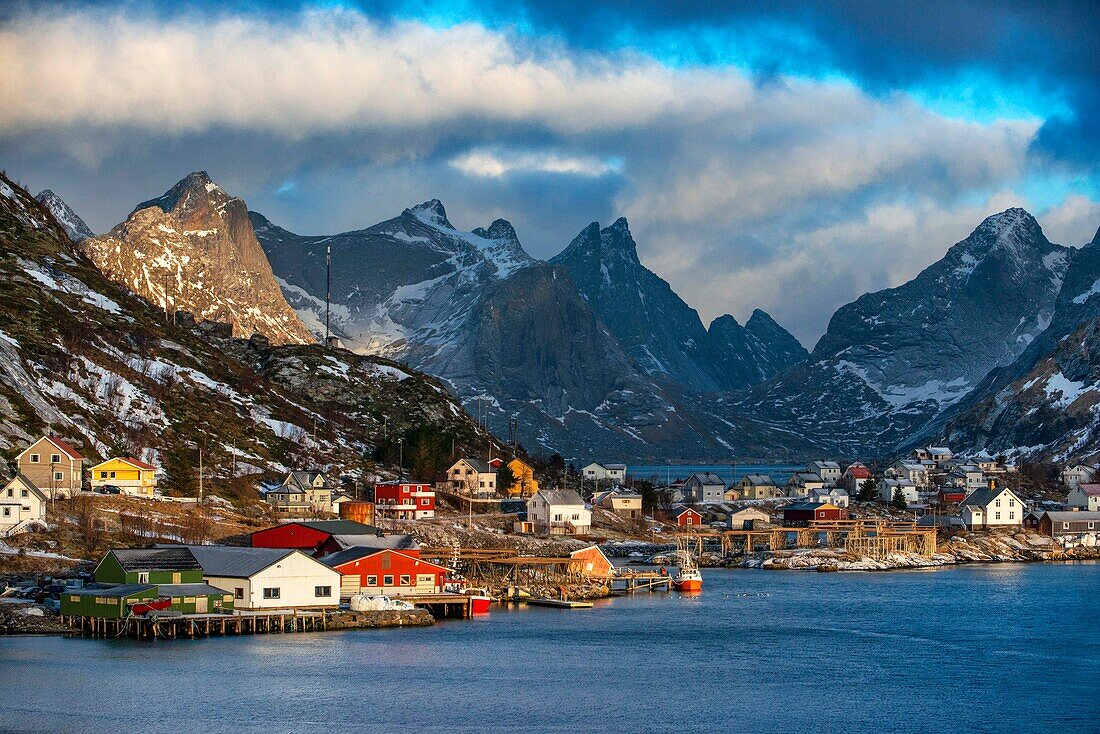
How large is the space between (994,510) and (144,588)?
100316 mm

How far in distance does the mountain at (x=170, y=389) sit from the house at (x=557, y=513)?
54.8ft

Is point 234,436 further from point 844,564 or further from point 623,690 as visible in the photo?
point 623,690

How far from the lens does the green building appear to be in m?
75.7

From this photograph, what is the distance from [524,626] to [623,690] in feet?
67.4

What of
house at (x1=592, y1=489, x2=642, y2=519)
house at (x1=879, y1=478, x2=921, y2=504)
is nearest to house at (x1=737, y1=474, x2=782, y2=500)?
house at (x1=879, y1=478, x2=921, y2=504)

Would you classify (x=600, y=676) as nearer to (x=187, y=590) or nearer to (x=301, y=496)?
(x=187, y=590)

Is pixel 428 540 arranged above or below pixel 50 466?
below

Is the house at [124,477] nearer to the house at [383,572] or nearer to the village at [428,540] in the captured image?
the village at [428,540]

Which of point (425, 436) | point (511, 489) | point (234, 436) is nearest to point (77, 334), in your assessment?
point (234, 436)

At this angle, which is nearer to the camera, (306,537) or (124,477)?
(306,537)

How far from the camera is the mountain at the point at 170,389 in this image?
12662cm

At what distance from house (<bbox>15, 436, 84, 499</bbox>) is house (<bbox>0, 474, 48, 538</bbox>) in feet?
33.8

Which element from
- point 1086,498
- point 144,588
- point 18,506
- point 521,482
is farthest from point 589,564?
point 1086,498

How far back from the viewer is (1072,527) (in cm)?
15250
